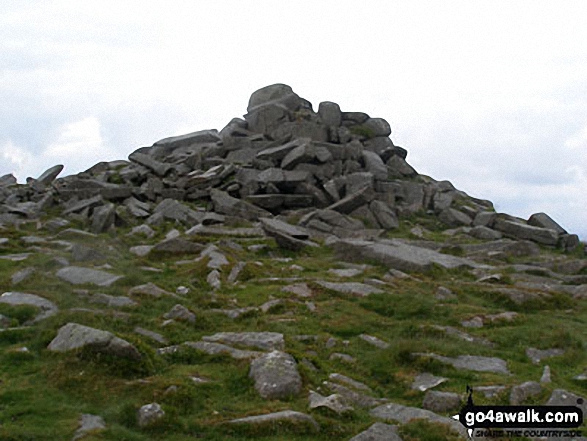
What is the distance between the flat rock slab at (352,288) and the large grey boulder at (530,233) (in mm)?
19649

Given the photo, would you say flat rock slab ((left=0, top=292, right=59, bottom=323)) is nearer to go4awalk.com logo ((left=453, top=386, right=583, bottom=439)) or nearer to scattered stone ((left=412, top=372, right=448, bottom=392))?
scattered stone ((left=412, top=372, right=448, bottom=392))

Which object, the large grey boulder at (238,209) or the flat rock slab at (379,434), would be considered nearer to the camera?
the flat rock slab at (379,434)

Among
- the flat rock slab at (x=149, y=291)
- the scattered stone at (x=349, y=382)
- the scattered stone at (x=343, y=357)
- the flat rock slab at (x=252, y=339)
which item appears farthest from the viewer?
the flat rock slab at (x=149, y=291)

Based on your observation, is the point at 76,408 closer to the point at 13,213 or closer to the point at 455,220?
the point at 13,213

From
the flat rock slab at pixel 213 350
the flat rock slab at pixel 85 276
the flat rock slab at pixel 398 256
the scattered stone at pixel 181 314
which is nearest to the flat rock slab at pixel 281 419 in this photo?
the flat rock slab at pixel 213 350

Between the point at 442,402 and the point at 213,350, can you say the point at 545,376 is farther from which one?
the point at 213,350

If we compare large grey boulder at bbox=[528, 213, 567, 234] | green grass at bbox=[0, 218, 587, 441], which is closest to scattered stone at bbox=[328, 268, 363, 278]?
green grass at bbox=[0, 218, 587, 441]

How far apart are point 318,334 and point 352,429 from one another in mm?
6352

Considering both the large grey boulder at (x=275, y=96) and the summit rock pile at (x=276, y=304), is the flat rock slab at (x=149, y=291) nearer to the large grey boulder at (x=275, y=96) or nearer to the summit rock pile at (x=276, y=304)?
the summit rock pile at (x=276, y=304)

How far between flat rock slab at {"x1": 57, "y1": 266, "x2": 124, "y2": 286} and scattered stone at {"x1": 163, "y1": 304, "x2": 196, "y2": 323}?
400 cm

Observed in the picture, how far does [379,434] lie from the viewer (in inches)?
428

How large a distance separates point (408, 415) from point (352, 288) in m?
10.7

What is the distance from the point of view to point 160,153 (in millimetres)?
55188

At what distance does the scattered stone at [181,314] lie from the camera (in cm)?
1816
